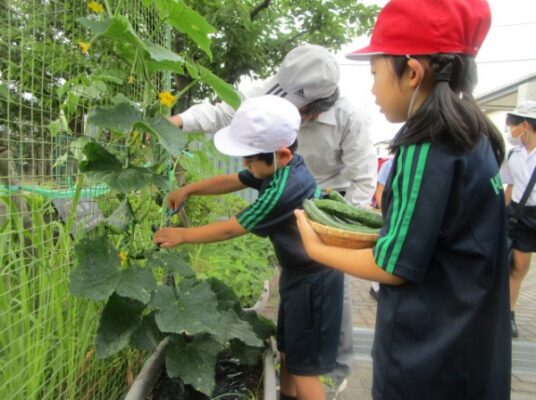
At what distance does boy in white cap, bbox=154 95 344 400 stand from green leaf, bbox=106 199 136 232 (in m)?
0.26

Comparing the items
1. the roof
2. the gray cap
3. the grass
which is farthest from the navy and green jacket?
the roof

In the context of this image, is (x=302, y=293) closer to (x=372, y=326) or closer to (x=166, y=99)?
(x=166, y=99)

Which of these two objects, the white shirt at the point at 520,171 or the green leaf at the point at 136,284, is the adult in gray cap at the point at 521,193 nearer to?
the white shirt at the point at 520,171

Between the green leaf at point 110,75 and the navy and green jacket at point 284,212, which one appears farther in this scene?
the navy and green jacket at point 284,212

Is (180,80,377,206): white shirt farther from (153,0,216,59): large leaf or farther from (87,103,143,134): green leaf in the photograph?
(87,103,143,134): green leaf

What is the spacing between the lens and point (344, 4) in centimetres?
505

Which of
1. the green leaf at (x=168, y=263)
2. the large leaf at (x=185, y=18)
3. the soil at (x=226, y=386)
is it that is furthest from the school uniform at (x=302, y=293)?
the large leaf at (x=185, y=18)

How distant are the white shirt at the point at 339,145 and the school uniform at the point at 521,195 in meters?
1.48

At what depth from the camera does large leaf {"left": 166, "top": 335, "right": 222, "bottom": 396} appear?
1.35 metres

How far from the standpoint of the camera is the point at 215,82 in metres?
1.44

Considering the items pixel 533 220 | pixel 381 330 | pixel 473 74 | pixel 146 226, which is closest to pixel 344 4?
pixel 533 220

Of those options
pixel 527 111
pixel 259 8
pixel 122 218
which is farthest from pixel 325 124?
pixel 259 8

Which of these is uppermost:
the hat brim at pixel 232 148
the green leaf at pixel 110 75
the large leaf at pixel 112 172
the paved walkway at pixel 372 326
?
the green leaf at pixel 110 75

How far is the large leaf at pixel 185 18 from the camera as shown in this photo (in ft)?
4.06
